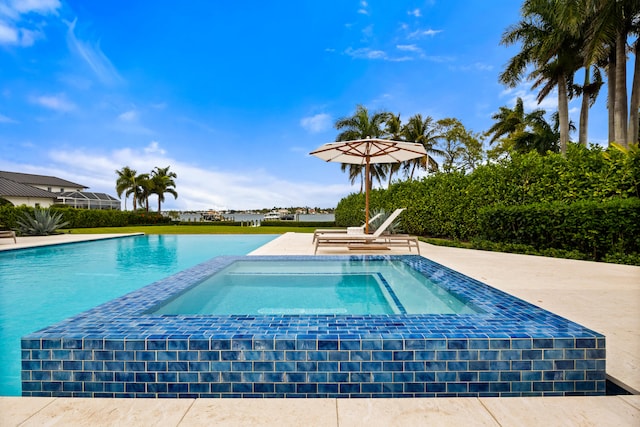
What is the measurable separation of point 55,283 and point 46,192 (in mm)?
40744

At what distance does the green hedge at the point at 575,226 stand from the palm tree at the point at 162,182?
48.2m

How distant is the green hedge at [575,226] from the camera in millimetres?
6488

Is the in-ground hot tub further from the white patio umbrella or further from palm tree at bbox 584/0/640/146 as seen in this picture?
palm tree at bbox 584/0/640/146

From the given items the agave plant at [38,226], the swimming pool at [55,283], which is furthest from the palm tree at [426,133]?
the agave plant at [38,226]

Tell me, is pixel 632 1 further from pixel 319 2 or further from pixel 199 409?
pixel 199 409

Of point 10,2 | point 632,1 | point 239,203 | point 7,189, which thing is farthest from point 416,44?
point 7,189

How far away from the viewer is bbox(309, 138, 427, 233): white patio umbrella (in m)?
8.29

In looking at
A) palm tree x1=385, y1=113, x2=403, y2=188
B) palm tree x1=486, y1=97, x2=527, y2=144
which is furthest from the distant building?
palm tree x1=486, y1=97, x2=527, y2=144

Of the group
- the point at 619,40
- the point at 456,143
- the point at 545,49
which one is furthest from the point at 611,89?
the point at 456,143

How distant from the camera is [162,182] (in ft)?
161

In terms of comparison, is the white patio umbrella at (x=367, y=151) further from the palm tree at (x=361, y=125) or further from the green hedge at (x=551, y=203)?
the palm tree at (x=361, y=125)

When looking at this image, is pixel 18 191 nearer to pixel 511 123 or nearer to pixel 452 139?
pixel 452 139

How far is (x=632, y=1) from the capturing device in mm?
13375

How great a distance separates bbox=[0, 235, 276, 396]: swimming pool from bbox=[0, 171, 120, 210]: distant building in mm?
31134
